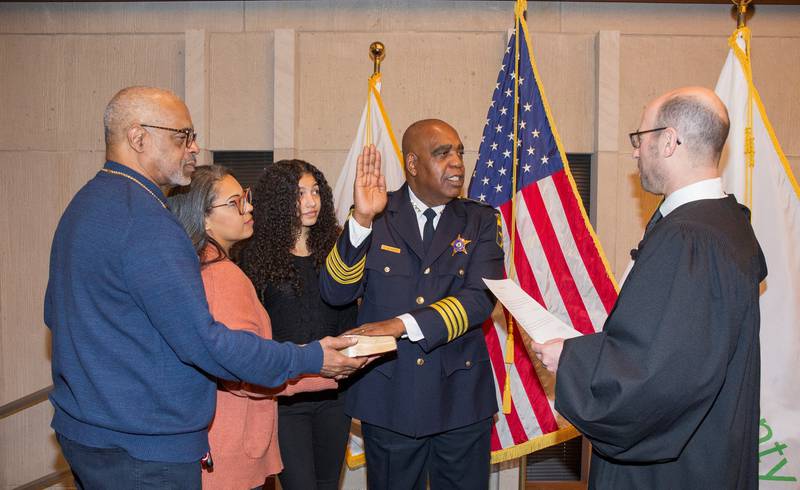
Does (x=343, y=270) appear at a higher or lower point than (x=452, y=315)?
higher

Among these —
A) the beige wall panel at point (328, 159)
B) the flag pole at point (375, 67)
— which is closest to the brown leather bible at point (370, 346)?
the flag pole at point (375, 67)

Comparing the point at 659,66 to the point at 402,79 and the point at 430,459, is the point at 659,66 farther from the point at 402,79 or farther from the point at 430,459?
the point at 430,459

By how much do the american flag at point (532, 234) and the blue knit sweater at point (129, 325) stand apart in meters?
1.94

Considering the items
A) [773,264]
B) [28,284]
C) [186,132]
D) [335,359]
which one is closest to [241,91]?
[28,284]

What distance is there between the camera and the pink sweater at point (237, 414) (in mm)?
2232

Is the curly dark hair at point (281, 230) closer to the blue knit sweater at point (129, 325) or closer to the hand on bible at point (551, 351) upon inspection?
the blue knit sweater at point (129, 325)

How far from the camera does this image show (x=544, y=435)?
345 centimetres

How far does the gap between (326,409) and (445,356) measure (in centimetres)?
57

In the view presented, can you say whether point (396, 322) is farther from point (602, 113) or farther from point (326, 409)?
point (602, 113)

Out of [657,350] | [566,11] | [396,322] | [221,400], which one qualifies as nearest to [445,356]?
[396,322]

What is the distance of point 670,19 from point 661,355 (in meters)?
3.21

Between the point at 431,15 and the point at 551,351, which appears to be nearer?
the point at 551,351

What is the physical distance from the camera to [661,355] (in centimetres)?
167

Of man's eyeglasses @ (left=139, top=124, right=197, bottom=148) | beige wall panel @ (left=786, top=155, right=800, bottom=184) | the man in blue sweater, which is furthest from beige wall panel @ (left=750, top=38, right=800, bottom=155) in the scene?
the man in blue sweater
